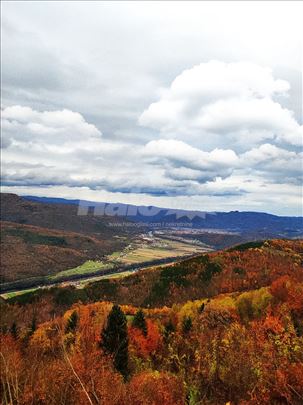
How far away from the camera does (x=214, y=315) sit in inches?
3642

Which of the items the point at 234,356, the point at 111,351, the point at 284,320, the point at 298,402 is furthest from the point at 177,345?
the point at 298,402

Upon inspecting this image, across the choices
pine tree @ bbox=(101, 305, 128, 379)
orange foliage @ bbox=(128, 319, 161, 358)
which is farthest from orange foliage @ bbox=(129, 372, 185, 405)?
orange foliage @ bbox=(128, 319, 161, 358)

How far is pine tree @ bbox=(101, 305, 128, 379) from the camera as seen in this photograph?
59062mm

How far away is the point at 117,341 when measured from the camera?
6106cm

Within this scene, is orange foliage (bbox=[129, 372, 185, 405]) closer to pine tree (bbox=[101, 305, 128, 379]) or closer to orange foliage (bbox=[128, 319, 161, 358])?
→ pine tree (bbox=[101, 305, 128, 379])

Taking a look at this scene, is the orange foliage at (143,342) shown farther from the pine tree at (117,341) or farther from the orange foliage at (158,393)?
the orange foliage at (158,393)

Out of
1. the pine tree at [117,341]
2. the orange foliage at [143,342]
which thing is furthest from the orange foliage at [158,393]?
the orange foliage at [143,342]

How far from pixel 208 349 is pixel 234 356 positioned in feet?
26.6

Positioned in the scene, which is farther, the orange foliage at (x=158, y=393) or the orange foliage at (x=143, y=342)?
the orange foliage at (x=143, y=342)

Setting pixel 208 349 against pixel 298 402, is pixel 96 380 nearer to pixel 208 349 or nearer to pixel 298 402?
pixel 208 349

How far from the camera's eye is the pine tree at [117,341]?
59062mm

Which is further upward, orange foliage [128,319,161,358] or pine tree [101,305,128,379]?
pine tree [101,305,128,379]

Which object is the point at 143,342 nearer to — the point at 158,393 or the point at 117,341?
the point at 117,341

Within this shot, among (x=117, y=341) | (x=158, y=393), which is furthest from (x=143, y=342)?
(x=158, y=393)
